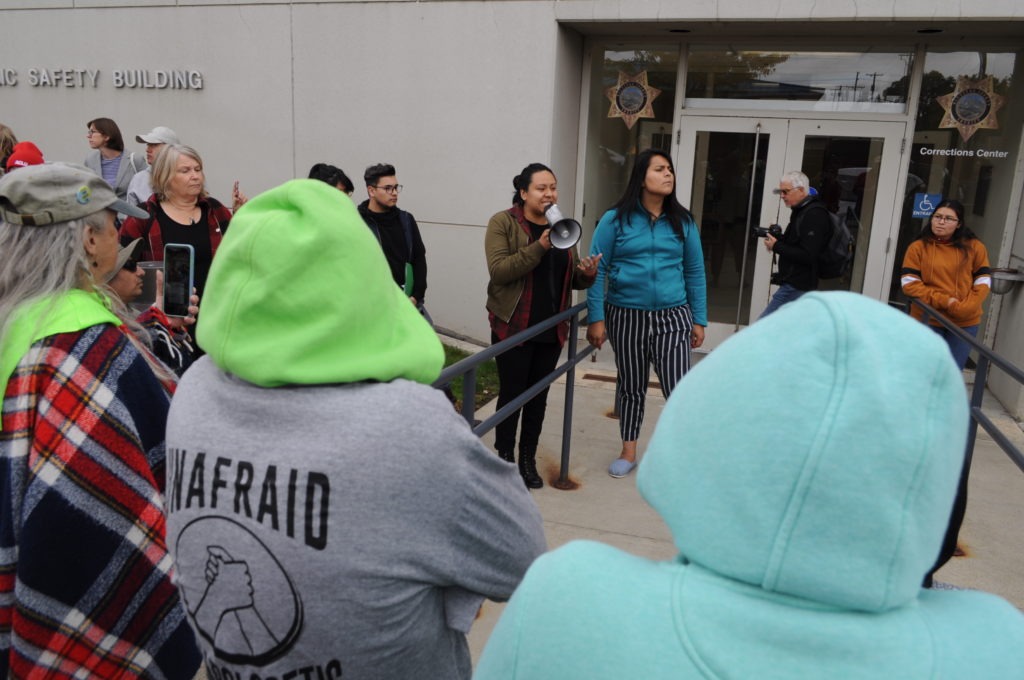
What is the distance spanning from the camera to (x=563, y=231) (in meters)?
3.92

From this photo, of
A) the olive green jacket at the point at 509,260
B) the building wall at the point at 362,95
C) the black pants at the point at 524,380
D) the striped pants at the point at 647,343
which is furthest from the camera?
the building wall at the point at 362,95

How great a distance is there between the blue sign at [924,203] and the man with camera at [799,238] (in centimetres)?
147

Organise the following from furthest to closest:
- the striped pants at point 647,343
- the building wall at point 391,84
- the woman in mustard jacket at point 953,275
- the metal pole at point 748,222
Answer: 1. the metal pole at point 748,222
2. the building wall at point 391,84
3. the woman in mustard jacket at point 953,275
4. the striped pants at point 647,343

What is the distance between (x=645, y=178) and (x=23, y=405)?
335 centimetres

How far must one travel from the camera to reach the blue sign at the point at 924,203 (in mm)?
6945

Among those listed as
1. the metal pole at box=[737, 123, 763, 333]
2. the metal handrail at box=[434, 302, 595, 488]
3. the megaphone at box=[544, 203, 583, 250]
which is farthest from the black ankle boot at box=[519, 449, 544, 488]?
the metal pole at box=[737, 123, 763, 333]

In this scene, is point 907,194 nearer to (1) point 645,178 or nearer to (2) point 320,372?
(1) point 645,178

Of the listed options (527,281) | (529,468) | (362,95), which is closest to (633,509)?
(529,468)

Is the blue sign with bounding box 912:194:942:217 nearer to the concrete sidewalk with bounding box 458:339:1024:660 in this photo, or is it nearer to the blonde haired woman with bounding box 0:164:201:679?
the concrete sidewalk with bounding box 458:339:1024:660

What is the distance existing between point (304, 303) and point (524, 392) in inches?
110

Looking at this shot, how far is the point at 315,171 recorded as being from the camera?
5.24 m

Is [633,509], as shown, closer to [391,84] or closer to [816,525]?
[816,525]

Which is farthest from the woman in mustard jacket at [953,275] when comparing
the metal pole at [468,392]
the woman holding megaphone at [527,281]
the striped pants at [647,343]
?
the metal pole at [468,392]

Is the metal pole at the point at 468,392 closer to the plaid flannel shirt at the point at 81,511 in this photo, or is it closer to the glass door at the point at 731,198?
the plaid flannel shirt at the point at 81,511
